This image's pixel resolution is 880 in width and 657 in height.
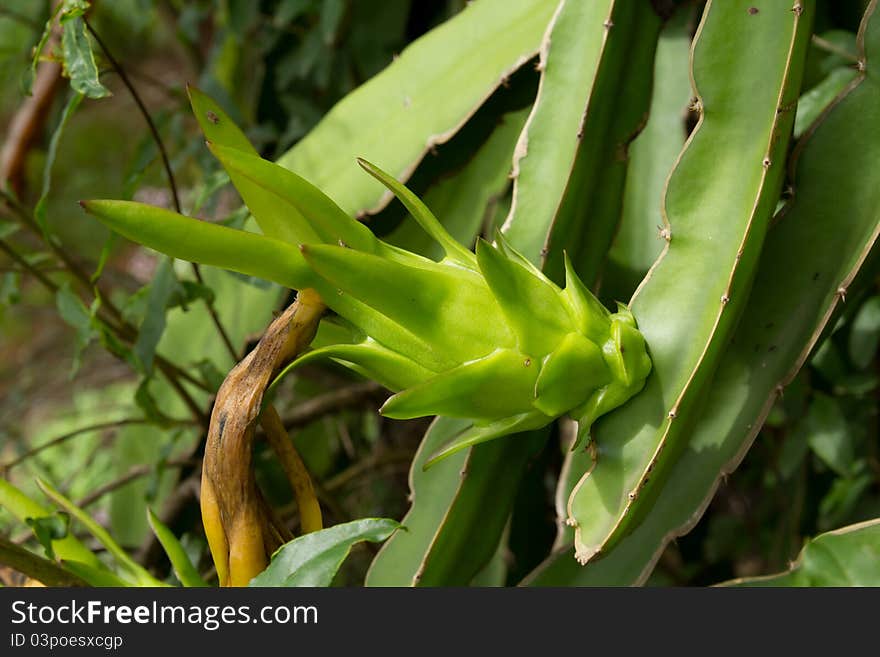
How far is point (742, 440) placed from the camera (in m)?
0.52

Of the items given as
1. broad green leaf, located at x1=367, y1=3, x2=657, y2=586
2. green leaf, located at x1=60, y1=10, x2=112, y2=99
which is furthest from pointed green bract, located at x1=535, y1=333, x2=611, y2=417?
green leaf, located at x1=60, y1=10, x2=112, y2=99

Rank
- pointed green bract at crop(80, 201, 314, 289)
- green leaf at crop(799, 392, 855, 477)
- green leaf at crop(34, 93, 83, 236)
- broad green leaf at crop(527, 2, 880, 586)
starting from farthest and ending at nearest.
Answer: green leaf at crop(799, 392, 855, 477) → green leaf at crop(34, 93, 83, 236) → broad green leaf at crop(527, 2, 880, 586) → pointed green bract at crop(80, 201, 314, 289)

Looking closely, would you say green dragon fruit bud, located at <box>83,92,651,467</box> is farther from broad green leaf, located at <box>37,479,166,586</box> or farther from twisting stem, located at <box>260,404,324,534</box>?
broad green leaf, located at <box>37,479,166,586</box>

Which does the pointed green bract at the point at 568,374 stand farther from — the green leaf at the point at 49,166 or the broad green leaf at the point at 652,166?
the green leaf at the point at 49,166

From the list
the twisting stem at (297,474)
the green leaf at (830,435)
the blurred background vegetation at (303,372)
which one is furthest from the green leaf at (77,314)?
the green leaf at (830,435)

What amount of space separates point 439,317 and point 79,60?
0.32 metres

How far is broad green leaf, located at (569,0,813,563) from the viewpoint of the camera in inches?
18.9

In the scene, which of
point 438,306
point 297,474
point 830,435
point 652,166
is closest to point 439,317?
point 438,306

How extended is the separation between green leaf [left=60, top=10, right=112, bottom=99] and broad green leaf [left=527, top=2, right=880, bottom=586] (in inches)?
16.6

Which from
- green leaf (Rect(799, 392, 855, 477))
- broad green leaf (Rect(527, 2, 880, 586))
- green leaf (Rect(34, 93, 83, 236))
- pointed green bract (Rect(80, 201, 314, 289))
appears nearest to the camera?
pointed green bract (Rect(80, 201, 314, 289))

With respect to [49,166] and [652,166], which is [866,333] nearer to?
[652,166]

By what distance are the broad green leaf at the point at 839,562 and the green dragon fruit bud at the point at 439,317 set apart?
13 cm

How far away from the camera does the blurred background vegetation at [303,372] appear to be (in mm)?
756

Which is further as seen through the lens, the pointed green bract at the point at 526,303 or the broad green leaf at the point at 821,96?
the broad green leaf at the point at 821,96
